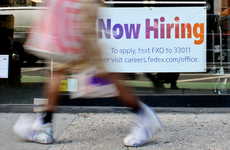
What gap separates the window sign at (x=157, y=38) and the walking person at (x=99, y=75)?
1.95 meters

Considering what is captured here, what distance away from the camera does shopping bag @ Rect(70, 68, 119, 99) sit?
7.67 ft

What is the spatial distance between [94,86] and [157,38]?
2369mm

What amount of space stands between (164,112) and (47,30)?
8.90 feet

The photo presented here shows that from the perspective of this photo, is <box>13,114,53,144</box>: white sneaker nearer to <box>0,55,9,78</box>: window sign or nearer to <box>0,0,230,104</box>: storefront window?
<box>0,0,230,104</box>: storefront window

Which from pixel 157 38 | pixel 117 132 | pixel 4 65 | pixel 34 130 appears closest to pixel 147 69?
pixel 157 38

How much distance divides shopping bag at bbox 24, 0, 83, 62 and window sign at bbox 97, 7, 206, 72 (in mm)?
2036

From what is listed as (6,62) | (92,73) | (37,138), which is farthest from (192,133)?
(6,62)

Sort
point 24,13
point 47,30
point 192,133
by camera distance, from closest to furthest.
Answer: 1. point 47,30
2. point 192,133
3. point 24,13

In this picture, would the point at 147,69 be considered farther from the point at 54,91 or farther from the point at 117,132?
the point at 54,91

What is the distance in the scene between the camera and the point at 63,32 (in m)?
2.27

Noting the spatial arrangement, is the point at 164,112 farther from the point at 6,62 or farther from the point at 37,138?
the point at 6,62

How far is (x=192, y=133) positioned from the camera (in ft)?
9.93

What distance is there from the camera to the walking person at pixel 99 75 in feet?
7.58

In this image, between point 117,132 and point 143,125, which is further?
point 117,132
